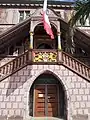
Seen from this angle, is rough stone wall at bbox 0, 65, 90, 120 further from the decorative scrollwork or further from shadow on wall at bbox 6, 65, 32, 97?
the decorative scrollwork

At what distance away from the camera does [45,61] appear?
1337 centimetres

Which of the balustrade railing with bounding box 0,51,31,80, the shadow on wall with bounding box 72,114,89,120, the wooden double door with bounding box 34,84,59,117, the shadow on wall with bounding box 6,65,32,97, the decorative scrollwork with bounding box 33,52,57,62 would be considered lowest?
the shadow on wall with bounding box 72,114,89,120

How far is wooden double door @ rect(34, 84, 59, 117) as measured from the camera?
13.5 metres

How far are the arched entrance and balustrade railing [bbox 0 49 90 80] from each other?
119 centimetres

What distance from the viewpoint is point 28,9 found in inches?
770

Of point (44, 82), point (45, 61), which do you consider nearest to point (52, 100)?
point (44, 82)

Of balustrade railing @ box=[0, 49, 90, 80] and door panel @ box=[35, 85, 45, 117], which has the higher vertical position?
balustrade railing @ box=[0, 49, 90, 80]

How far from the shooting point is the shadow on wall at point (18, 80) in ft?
41.8

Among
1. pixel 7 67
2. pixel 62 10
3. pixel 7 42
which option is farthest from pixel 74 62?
pixel 62 10

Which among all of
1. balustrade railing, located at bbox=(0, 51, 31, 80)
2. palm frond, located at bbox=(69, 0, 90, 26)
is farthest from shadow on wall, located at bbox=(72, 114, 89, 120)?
palm frond, located at bbox=(69, 0, 90, 26)

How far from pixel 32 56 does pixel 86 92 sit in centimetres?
408

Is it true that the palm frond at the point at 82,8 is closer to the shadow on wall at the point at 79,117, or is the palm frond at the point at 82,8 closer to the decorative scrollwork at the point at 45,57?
the decorative scrollwork at the point at 45,57

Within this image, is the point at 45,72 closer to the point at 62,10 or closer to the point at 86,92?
the point at 86,92

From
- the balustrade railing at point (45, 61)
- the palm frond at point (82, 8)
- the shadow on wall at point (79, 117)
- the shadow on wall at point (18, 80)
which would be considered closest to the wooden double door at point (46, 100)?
the shadow on wall at point (18, 80)
